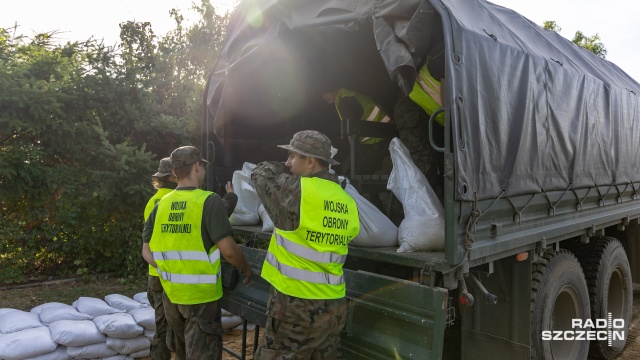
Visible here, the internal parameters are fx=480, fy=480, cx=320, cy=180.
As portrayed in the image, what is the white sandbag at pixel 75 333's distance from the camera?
138 inches

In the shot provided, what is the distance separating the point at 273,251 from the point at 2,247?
4.92m

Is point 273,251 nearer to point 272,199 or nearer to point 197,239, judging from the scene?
point 272,199

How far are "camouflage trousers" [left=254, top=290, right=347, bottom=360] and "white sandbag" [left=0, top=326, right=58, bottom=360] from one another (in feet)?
6.23

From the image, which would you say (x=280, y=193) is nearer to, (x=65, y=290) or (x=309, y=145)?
(x=309, y=145)

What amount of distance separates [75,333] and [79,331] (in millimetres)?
36

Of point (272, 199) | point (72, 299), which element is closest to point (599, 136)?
point (272, 199)

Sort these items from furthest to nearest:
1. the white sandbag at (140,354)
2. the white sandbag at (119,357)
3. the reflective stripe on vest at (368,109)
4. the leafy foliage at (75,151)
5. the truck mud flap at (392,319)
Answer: the leafy foliage at (75,151)
the reflective stripe on vest at (368,109)
the white sandbag at (140,354)
the white sandbag at (119,357)
the truck mud flap at (392,319)

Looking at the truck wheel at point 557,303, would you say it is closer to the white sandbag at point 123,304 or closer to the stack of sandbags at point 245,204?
the stack of sandbags at point 245,204

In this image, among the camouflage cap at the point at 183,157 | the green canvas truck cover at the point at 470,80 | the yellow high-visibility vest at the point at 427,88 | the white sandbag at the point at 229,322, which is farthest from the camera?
the white sandbag at the point at 229,322

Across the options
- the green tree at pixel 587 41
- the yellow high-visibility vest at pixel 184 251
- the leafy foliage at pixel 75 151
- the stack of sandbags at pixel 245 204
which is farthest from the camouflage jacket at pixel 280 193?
the green tree at pixel 587 41

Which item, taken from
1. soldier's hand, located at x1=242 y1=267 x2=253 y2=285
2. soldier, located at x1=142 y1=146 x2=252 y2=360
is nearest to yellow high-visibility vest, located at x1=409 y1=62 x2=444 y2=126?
soldier, located at x1=142 y1=146 x2=252 y2=360

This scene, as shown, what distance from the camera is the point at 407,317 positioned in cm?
225

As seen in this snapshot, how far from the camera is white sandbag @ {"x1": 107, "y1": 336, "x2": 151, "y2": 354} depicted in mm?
3783

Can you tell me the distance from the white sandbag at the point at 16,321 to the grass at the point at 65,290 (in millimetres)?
1788
